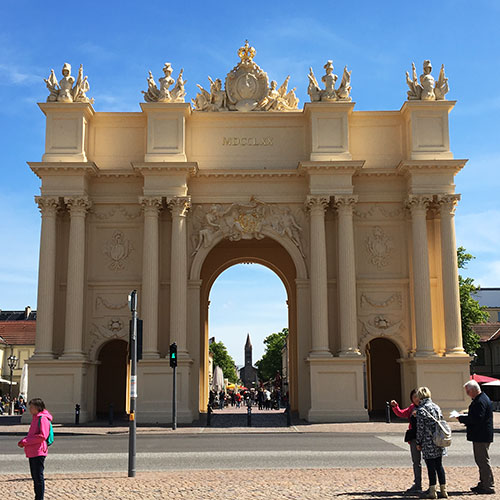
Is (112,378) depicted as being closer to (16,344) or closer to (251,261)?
(251,261)

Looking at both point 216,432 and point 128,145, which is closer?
point 216,432

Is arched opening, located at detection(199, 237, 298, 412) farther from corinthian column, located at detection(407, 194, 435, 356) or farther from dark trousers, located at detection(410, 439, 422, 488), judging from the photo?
dark trousers, located at detection(410, 439, 422, 488)

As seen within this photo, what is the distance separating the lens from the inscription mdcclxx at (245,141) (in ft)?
121

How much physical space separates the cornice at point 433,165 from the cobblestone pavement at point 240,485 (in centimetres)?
2223

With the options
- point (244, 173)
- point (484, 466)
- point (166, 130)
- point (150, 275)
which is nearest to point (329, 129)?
point (244, 173)

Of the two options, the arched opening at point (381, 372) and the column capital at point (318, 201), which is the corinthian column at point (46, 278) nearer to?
the column capital at point (318, 201)

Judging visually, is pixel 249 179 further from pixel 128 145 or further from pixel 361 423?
pixel 361 423

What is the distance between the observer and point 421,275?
34906 mm

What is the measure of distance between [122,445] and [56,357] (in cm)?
1432

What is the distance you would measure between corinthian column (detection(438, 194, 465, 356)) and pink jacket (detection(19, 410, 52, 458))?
1023 inches

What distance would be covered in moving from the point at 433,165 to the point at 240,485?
25.3 meters

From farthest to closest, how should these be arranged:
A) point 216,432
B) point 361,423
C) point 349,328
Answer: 1. point 349,328
2. point 361,423
3. point 216,432

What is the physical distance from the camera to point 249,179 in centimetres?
3644

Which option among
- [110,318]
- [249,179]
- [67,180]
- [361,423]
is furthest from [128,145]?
[361,423]
